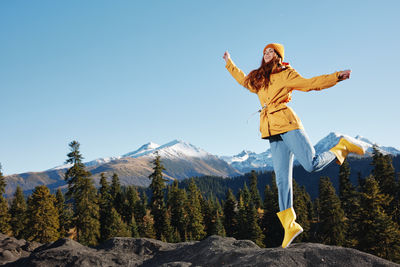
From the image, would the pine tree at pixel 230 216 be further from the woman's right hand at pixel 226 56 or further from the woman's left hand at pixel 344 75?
the woman's left hand at pixel 344 75

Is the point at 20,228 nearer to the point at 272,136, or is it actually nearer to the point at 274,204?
the point at 274,204

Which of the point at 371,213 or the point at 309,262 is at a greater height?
the point at 309,262

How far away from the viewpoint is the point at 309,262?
9062 millimetres

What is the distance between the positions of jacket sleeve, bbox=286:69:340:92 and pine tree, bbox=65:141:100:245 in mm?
39789

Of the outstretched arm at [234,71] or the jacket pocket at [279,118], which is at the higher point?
the outstretched arm at [234,71]

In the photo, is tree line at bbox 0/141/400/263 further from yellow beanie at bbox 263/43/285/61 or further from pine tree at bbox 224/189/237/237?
yellow beanie at bbox 263/43/285/61

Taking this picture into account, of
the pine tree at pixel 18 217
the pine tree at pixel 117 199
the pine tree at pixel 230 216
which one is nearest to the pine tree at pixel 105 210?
the pine tree at pixel 117 199

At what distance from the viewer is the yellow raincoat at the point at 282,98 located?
16.6 ft

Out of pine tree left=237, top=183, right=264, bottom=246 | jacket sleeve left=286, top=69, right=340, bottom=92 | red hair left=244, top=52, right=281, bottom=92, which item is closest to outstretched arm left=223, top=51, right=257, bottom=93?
red hair left=244, top=52, right=281, bottom=92

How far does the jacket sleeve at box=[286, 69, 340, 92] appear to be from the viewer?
485 centimetres

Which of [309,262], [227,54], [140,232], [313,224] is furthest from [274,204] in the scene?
[227,54]

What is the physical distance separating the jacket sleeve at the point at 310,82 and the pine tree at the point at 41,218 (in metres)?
41.1

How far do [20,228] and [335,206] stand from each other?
50.6 metres

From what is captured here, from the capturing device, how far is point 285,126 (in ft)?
17.6
